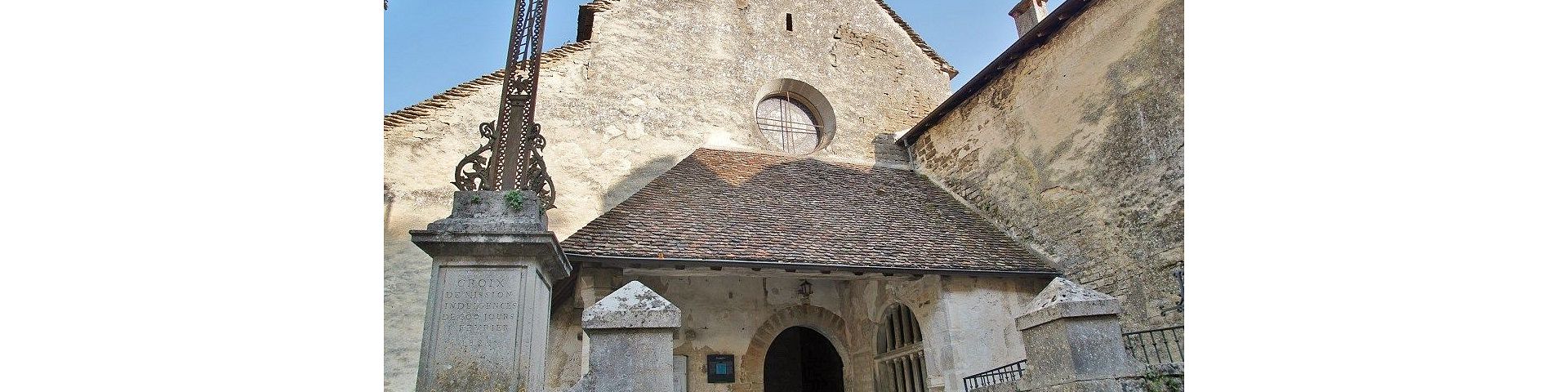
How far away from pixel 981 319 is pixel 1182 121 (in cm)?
297

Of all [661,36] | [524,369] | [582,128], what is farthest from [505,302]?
[661,36]

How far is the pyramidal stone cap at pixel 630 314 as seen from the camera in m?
4.79

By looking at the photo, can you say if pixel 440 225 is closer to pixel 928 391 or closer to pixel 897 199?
pixel 928 391

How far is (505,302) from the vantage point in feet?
16.6

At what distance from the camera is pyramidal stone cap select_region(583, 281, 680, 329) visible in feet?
15.7

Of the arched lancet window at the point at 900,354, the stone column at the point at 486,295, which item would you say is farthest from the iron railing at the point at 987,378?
the stone column at the point at 486,295

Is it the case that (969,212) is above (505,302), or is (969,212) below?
above

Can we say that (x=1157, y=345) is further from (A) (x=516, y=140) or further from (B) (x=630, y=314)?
(A) (x=516, y=140)

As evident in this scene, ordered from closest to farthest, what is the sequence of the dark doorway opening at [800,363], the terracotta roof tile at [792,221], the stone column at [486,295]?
the stone column at [486,295] → the terracotta roof tile at [792,221] → the dark doorway opening at [800,363]

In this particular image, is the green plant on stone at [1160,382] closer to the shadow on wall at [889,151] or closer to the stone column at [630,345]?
the stone column at [630,345]

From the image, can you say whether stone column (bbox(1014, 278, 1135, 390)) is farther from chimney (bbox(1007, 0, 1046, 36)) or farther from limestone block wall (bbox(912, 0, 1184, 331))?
chimney (bbox(1007, 0, 1046, 36))

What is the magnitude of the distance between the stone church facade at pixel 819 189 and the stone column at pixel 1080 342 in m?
2.68

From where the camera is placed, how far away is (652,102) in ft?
38.8

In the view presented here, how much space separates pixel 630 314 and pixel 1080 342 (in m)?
3.05
